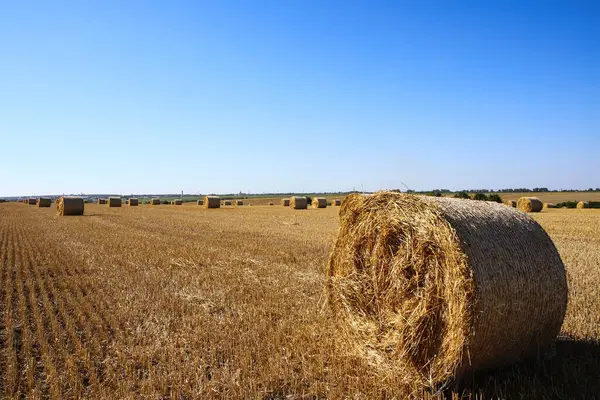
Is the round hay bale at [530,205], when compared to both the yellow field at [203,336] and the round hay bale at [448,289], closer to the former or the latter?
the yellow field at [203,336]

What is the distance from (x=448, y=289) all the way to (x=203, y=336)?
3.10m

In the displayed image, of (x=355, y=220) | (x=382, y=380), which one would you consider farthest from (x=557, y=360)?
(x=355, y=220)

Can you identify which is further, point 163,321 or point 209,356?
point 163,321

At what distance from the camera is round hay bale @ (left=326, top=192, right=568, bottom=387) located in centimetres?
421

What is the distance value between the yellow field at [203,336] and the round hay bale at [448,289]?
10.5 inches

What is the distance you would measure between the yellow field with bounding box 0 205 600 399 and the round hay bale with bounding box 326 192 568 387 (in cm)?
27

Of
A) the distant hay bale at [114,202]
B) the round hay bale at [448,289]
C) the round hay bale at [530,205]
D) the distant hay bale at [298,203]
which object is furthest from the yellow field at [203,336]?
the distant hay bale at [114,202]

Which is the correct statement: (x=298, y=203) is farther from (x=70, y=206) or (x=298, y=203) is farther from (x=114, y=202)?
(x=114, y=202)

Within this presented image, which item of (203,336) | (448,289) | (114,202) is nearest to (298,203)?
(114,202)

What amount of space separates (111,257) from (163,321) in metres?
6.36

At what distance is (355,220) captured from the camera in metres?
5.87

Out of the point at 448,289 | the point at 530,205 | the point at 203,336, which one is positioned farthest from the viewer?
the point at 530,205

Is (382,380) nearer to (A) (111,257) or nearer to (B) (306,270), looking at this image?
(B) (306,270)

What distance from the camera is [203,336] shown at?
19.1 ft
